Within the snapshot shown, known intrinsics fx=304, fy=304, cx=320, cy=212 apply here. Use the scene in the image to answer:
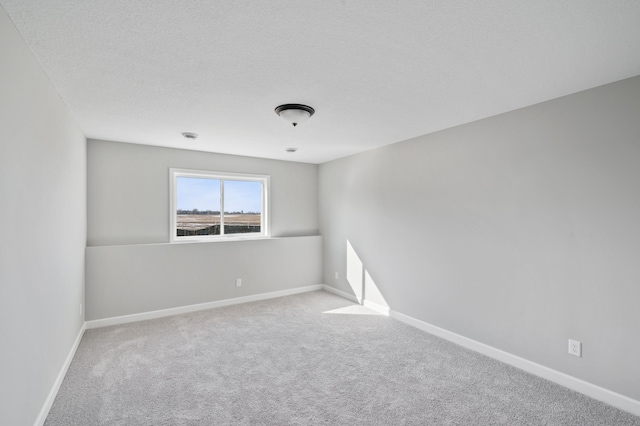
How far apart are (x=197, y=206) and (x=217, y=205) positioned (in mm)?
306

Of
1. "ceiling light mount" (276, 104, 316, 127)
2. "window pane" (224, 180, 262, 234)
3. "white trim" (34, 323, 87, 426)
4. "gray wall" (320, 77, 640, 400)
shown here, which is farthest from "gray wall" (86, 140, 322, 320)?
"ceiling light mount" (276, 104, 316, 127)

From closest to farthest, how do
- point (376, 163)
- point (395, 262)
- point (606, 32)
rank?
point (606, 32) < point (395, 262) < point (376, 163)

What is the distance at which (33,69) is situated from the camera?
186cm

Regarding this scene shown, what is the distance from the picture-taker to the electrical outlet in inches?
94.7

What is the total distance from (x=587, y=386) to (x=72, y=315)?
452cm

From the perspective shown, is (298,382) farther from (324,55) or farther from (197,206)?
(197,206)

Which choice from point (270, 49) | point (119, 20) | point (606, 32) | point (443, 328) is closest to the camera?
point (119, 20)

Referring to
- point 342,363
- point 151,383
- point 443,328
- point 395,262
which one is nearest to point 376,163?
point 395,262

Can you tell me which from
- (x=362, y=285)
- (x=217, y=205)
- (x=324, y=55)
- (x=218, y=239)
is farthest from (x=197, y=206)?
(x=324, y=55)

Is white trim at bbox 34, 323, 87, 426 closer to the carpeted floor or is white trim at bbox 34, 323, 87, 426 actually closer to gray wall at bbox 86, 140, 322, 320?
the carpeted floor

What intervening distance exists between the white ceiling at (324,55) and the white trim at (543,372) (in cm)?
228

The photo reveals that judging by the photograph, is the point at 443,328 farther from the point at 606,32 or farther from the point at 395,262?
the point at 606,32

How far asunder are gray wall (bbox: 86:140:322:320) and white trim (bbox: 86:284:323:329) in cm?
6

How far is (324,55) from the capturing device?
185 cm
